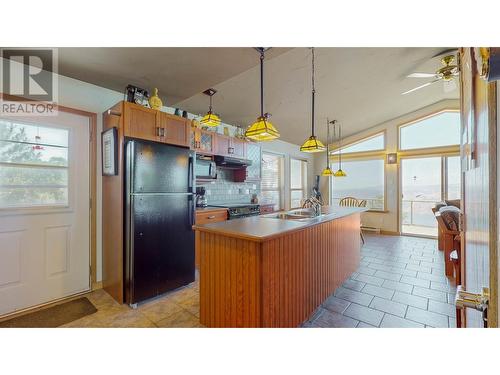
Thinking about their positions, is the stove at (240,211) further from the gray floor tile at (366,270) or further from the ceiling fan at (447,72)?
the ceiling fan at (447,72)

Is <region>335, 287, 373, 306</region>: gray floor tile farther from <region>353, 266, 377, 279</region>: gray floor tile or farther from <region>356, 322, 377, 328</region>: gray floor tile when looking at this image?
<region>353, 266, 377, 279</region>: gray floor tile

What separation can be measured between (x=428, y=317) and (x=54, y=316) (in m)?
3.59

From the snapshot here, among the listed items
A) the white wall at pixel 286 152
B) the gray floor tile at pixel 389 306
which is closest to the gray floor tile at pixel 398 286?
the gray floor tile at pixel 389 306

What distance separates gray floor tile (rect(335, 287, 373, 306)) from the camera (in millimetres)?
2500

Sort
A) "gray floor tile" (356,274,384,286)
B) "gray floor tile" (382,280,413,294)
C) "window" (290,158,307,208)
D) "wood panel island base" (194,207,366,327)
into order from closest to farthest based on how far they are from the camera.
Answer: "wood panel island base" (194,207,366,327), "gray floor tile" (382,280,413,294), "gray floor tile" (356,274,384,286), "window" (290,158,307,208)

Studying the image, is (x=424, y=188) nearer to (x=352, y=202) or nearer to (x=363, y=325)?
(x=352, y=202)

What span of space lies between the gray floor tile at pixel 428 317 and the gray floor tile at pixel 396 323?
0.29 feet

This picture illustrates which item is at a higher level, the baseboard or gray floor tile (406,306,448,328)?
the baseboard

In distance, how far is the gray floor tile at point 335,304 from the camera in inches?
91.7

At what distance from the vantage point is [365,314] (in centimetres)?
224

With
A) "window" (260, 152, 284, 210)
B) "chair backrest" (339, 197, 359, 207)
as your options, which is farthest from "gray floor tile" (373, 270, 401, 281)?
"chair backrest" (339, 197, 359, 207)

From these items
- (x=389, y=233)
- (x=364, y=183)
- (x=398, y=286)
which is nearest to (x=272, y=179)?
(x=364, y=183)
